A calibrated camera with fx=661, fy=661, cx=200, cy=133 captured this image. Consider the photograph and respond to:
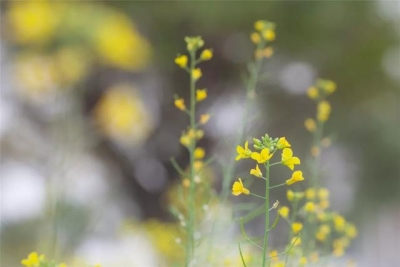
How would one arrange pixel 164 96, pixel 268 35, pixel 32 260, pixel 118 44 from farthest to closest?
pixel 164 96
pixel 118 44
pixel 268 35
pixel 32 260

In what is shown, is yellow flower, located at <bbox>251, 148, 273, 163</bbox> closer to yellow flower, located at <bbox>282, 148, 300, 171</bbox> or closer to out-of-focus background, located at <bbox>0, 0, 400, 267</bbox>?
yellow flower, located at <bbox>282, 148, 300, 171</bbox>

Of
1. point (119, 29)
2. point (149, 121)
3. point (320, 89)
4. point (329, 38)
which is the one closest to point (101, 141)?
point (149, 121)

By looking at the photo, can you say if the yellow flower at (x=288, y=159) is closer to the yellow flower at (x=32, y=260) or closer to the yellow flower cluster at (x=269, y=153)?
the yellow flower cluster at (x=269, y=153)

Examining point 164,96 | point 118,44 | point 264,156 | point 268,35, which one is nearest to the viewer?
point 264,156

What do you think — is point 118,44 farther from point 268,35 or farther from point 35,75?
point 268,35

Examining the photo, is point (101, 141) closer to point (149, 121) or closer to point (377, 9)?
point (149, 121)

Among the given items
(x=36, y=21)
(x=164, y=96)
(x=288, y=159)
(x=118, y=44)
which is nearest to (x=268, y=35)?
(x=288, y=159)

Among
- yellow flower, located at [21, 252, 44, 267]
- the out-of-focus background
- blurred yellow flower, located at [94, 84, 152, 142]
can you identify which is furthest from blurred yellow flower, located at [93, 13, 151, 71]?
yellow flower, located at [21, 252, 44, 267]
